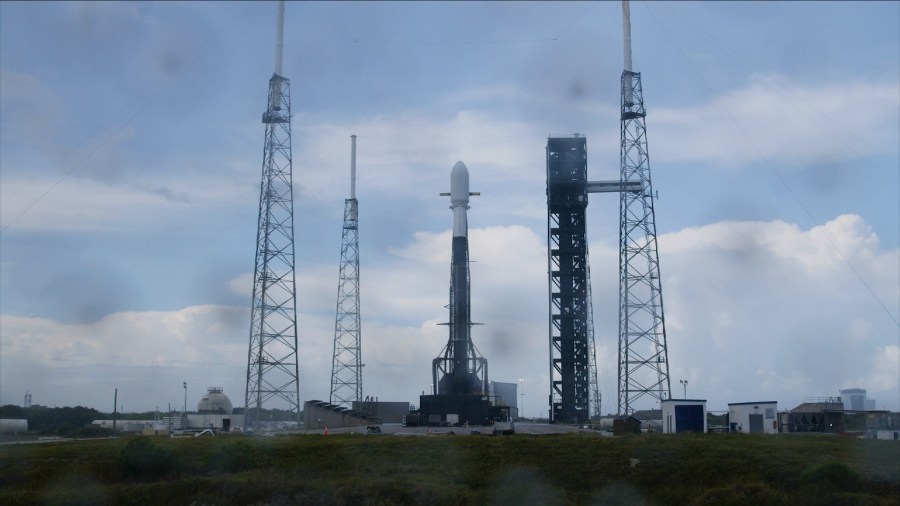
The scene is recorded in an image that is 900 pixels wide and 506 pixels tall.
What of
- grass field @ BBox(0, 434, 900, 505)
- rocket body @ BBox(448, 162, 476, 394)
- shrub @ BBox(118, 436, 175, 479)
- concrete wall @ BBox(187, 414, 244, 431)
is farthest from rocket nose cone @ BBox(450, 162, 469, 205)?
shrub @ BBox(118, 436, 175, 479)

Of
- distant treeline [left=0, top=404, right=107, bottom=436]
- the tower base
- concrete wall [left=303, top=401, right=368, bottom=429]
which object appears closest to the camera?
concrete wall [left=303, top=401, right=368, bottom=429]

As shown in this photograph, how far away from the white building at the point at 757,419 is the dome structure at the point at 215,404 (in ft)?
163

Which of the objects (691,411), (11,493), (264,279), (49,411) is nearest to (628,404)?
(691,411)

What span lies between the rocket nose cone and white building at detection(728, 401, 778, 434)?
132ft

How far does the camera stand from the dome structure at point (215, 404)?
87812mm

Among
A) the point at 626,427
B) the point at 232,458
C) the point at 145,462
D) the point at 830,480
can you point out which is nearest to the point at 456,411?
the point at 626,427

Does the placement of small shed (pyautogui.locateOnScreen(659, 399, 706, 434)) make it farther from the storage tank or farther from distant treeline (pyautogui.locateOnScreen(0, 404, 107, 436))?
distant treeline (pyautogui.locateOnScreen(0, 404, 107, 436))

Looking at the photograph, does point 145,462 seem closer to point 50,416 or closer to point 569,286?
point 569,286

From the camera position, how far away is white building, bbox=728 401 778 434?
177ft

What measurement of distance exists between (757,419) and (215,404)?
173 feet

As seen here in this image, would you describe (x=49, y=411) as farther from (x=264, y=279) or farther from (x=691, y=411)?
(x=691, y=411)

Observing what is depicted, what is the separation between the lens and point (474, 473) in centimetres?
3800

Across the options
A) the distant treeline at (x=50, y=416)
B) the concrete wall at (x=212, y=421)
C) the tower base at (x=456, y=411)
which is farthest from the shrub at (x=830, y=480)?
the distant treeline at (x=50, y=416)

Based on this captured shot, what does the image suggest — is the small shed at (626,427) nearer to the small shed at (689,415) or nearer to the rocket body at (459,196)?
the small shed at (689,415)
